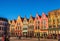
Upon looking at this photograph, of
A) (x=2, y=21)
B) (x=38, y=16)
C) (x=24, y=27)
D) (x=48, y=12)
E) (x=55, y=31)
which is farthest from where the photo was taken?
(x=2, y=21)

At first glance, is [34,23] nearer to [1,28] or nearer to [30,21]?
[30,21]

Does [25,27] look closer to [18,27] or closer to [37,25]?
[18,27]

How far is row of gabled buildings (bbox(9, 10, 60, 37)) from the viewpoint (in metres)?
70.8

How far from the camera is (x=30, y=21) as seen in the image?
83062 mm

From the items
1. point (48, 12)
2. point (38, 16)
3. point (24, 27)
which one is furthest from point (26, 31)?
point (48, 12)

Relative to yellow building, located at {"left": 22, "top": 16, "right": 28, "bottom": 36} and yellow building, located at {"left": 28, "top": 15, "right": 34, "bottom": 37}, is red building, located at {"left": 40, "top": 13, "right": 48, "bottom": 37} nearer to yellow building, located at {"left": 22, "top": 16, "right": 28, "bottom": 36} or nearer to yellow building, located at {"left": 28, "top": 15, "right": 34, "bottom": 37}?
yellow building, located at {"left": 28, "top": 15, "right": 34, "bottom": 37}

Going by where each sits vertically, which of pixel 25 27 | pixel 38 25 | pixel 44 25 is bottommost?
pixel 25 27

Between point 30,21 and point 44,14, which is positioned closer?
point 44,14

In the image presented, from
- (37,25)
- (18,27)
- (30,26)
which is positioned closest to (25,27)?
(30,26)

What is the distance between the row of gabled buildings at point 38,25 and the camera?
7075cm

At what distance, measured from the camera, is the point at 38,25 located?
78938 millimetres

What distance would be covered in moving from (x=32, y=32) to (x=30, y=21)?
5.21 metres

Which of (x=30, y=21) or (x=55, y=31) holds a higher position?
(x=30, y=21)

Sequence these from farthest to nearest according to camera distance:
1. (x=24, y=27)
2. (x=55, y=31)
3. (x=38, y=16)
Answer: (x=24, y=27)
(x=38, y=16)
(x=55, y=31)
